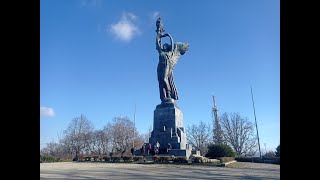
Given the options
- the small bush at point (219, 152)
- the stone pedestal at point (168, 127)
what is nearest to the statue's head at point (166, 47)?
the stone pedestal at point (168, 127)

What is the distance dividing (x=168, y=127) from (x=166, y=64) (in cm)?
810

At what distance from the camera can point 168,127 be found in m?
36.1

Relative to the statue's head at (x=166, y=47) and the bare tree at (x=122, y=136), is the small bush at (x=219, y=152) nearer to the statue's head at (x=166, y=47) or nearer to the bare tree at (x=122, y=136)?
the statue's head at (x=166, y=47)

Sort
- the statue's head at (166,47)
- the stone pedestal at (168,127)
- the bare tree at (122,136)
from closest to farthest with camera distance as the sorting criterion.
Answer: the stone pedestal at (168,127) < the statue's head at (166,47) < the bare tree at (122,136)

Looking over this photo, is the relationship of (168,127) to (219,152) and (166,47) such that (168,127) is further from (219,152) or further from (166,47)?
(166,47)

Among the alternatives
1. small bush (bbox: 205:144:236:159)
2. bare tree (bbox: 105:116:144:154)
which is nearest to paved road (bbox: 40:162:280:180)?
small bush (bbox: 205:144:236:159)

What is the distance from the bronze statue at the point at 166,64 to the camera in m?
38.3

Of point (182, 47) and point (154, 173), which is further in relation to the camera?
point (182, 47)

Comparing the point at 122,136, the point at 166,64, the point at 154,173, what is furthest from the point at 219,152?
the point at 122,136

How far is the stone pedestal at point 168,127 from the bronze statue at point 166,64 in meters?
1.40

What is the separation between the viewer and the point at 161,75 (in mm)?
38594
